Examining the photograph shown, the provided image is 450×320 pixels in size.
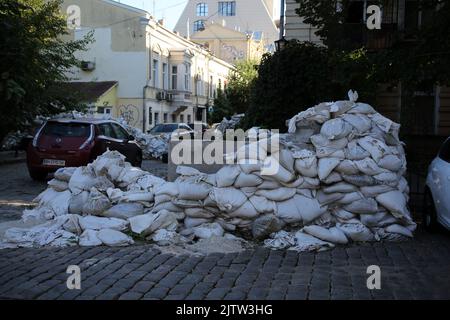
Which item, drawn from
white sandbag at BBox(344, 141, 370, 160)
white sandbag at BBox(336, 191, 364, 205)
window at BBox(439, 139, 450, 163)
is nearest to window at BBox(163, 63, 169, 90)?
window at BBox(439, 139, 450, 163)

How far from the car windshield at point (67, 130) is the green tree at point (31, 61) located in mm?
1002

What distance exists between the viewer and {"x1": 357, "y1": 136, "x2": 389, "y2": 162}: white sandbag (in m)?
7.72

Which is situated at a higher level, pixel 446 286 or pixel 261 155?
pixel 261 155

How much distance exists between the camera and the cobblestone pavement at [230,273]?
5.18 meters

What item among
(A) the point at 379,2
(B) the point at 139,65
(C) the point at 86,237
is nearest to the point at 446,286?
(C) the point at 86,237

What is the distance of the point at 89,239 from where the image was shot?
7.20 m

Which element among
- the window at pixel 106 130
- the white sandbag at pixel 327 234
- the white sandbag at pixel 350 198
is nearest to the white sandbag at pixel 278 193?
the white sandbag at pixel 327 234

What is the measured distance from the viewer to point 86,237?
23.8 feet

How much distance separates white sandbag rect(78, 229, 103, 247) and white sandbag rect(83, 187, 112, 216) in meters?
0.54

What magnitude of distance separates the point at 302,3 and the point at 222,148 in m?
3.18

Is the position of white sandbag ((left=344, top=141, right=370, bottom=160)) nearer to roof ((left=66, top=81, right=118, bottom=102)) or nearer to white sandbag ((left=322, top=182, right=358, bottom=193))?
white sandbag ((left=322, top=182, right=358, bottom=193))

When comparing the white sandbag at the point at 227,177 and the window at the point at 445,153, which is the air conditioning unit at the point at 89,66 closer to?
the white sandbag at the point at 227,177

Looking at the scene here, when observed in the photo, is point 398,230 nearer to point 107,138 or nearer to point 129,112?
point 107,138

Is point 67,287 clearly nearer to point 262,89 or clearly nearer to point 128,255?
point 128,255
